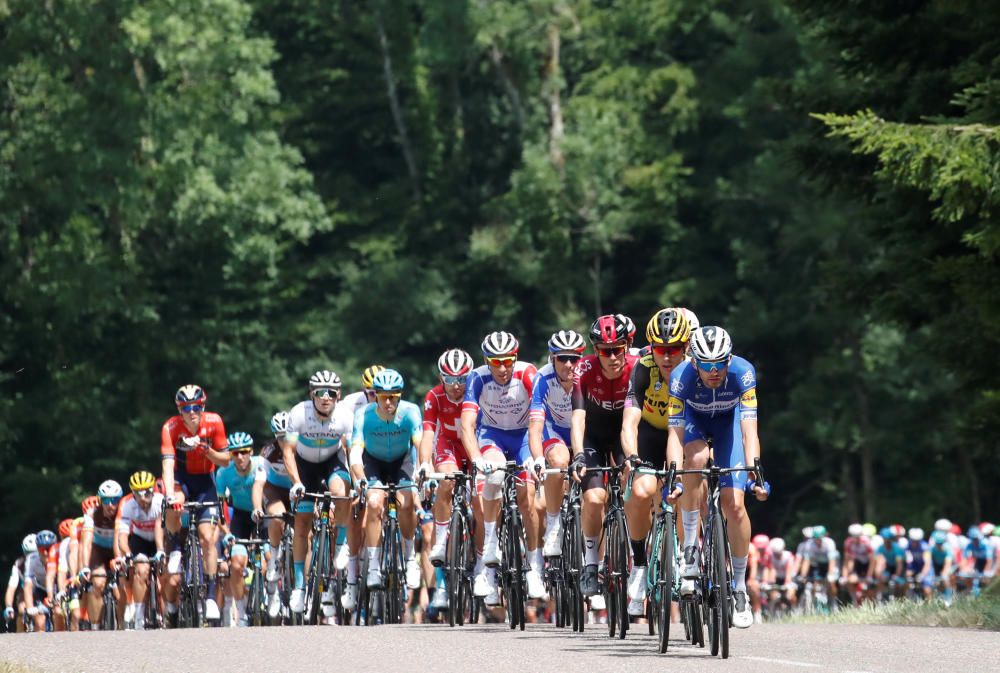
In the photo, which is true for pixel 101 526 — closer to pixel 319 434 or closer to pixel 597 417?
pixel 319 434

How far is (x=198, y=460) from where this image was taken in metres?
21.1

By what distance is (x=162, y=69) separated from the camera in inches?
1850

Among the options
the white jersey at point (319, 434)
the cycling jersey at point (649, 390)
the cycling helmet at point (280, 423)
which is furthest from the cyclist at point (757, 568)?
the cycling jersey at point (649, 390)

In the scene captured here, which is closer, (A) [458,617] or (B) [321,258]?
(A) [458,617]

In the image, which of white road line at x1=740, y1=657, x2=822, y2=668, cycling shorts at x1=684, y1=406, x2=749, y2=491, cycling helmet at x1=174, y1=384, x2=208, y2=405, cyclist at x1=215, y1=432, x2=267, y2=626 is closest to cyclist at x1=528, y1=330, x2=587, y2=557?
cycling shorts at x1=684, y1=406, x2=749, y2=491

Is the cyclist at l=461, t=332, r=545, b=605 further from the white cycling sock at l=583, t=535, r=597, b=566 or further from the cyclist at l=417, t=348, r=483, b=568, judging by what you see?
the white cycling sock at l=583, t=535, r=597, b=566

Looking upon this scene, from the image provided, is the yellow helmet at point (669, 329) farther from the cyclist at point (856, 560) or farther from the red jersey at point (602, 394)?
the cyclist at point (856, 560)

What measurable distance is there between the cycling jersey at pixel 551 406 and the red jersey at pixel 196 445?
5.14 m

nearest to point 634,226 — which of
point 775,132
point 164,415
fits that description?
point 775,132

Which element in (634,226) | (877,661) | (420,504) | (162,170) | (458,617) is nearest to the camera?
(877,661)

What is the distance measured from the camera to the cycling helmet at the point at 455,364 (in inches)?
696

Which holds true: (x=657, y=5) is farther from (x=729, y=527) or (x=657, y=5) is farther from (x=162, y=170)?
(x=729, y=527)

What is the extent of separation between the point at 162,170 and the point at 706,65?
49.6 feet

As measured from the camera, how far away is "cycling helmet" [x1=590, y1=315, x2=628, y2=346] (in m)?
15.0
